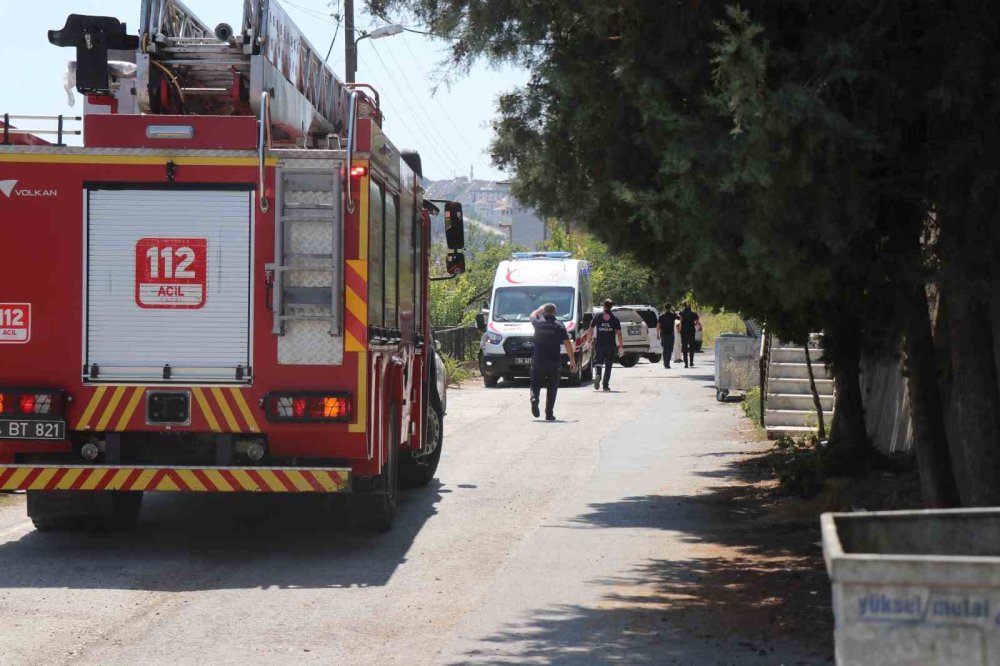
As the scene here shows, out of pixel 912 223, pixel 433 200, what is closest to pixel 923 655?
pixel 912 223

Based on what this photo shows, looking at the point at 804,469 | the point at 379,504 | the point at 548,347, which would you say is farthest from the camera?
the point at 548,347

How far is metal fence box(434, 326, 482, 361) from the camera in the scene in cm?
3422

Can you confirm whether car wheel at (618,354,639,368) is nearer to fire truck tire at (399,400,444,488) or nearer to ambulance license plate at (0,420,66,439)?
fire truck tire at (399,400,444,488)

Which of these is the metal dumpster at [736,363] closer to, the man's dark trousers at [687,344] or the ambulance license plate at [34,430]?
the man's dark trousers at [687,344]

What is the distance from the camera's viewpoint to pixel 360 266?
8.91 m

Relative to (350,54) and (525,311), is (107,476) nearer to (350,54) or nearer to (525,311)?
(350,54)

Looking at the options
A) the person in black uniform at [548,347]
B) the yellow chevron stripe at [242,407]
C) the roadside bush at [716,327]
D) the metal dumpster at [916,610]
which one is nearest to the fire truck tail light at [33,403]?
the yellow chevron stripe at [242,407]

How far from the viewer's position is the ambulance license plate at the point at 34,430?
8883 mm

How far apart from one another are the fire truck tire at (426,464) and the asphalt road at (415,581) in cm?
17

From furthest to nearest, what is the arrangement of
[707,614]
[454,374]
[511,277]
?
[511,277], [454,374], [707,614]

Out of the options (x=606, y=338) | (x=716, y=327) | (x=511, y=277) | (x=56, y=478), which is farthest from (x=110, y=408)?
(x=716, y=327)

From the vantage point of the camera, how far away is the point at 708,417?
21.3 m

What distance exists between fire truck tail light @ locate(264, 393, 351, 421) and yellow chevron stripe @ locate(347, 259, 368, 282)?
2.65ft

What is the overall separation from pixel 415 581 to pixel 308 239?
91.5 inches
